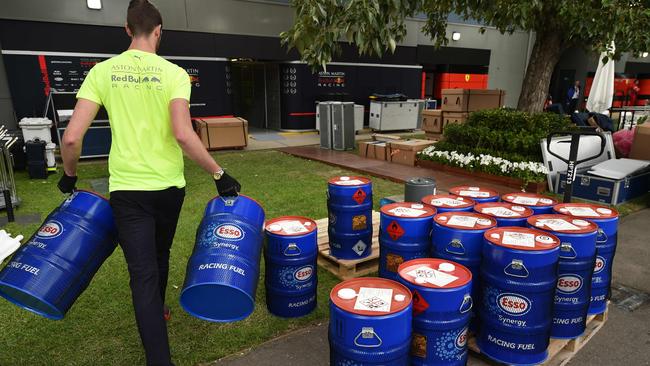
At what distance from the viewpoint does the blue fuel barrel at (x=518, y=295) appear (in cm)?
225

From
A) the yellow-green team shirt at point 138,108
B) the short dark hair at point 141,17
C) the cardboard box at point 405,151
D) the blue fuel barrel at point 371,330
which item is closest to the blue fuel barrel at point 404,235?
the blue fuel barrel at point 371,330

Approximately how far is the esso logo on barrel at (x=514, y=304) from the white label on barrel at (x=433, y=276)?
375mm

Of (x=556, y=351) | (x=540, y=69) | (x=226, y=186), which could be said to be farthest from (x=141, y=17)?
(x=540, y=69)

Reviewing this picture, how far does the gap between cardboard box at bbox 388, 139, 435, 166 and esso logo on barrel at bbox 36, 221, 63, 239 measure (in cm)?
736

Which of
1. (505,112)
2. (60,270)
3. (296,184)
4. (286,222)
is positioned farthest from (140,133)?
(505,112)

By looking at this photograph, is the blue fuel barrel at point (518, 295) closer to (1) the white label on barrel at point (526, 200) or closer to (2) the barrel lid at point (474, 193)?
(1) the white label on barrel at point (526, 200)

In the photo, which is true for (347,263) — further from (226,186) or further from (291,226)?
(226,186)

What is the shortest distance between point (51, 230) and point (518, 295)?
8.48ft

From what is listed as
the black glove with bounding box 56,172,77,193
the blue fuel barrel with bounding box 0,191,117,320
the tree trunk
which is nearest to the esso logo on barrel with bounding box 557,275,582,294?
the blue fuel barrel with bounding box 0,191,117,320

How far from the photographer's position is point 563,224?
2.65m

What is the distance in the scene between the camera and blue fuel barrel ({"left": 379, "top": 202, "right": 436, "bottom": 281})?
284cm

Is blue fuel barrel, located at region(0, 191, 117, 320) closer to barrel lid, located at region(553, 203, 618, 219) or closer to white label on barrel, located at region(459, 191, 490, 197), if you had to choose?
white label on barrel, located at region(459, 191, 490, 197)

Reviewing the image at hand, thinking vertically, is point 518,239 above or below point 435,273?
above

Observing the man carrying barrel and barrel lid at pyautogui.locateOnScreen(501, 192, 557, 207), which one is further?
barrel lid at pyautogui.locateOnScreen(501, 192, 557, 207)
